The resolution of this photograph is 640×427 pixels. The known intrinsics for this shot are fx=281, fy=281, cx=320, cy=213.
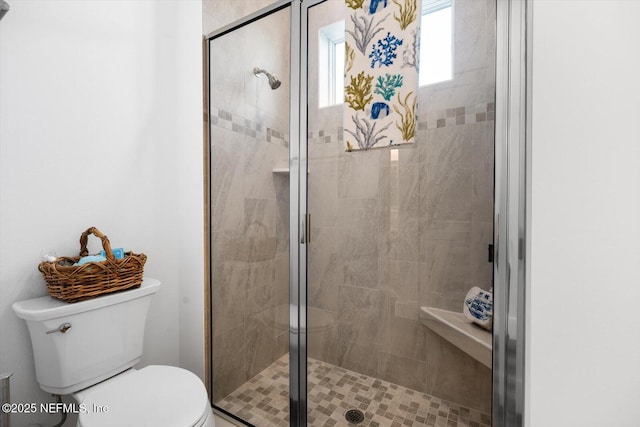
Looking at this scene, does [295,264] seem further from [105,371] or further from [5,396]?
[5,396]

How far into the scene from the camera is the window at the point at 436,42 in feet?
3.48

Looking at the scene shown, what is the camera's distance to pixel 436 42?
111 cm

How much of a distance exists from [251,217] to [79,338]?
73 centimetres

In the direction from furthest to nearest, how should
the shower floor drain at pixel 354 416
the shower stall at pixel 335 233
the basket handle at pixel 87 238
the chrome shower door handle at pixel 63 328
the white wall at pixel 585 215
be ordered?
the shower floor drain at pixel 354 416 < the shower stall at pixel 335 233 < the basket handle at pixel 87 238 < the chrome shower door handle at pixel 63 328 < the white wall at pixel 585 215

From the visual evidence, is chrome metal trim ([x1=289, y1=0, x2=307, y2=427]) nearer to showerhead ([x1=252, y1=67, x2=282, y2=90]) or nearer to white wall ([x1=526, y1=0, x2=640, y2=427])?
showerhead ([x1=252, y1=67, x2=282, y2=90])

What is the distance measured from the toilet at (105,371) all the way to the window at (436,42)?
1.41m

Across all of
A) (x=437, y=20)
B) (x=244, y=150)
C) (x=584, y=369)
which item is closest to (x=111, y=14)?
(x=244, y=150)

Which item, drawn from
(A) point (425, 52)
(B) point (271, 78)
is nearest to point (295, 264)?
(B) point (271, 78)

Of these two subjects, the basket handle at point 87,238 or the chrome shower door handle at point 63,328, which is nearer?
the chrome shower door handle at point 63,328

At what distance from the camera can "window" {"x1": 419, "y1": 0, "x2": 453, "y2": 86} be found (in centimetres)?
106

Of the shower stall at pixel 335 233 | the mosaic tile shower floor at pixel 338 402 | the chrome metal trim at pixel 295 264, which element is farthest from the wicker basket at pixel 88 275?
the mosaic tile shower floor at pixel 338 402

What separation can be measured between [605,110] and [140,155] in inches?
60.5

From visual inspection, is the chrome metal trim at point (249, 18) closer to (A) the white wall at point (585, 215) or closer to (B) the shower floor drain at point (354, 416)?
(A) the white wall at point (585, 215)

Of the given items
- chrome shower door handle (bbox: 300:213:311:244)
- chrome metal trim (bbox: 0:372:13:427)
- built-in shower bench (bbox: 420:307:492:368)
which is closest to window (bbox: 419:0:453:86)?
chrome shower door handle (bbox: 300:213:311:244)
